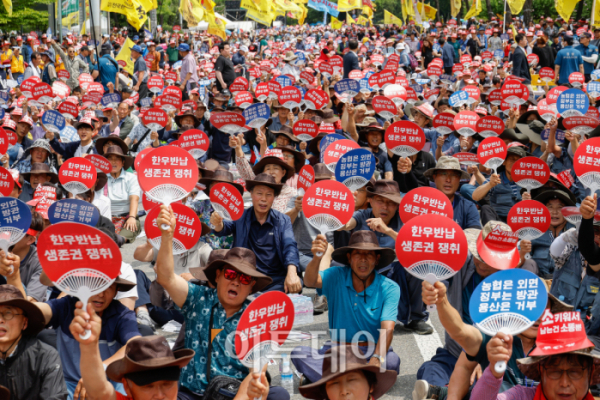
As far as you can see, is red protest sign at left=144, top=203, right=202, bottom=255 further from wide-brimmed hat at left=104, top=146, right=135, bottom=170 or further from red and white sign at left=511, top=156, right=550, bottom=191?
wide-brimmed hat at left=104, top=146, right=135, bottom=170

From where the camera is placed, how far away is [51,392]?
3.97 m

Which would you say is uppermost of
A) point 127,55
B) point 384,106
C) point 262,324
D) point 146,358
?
point 127,55

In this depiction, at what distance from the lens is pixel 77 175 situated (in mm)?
7129

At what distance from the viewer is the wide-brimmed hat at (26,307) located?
394cm

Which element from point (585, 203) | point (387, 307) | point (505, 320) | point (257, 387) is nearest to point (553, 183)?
point (585, 203)

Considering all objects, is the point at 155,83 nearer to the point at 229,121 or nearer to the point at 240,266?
the point at 229,121

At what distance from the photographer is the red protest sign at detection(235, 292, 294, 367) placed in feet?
11.2

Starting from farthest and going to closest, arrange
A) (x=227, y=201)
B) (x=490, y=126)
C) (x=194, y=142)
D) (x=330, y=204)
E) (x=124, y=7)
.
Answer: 1. (x=124, y=7)
2. (x=490, y=126)
3. (x=194, y=142)
4. (x=227, y=201)
5. (x=330, y=204)

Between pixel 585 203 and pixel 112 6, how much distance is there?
16421mm

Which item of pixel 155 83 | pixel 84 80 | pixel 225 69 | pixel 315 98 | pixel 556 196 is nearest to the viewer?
pixel 556 196

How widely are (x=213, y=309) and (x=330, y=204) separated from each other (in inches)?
59.6

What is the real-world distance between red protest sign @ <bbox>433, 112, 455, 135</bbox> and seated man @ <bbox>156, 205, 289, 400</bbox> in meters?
6.32

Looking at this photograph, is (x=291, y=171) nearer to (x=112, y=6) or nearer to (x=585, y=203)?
(x=585, y=203)

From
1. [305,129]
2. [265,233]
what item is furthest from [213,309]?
[305,129]
